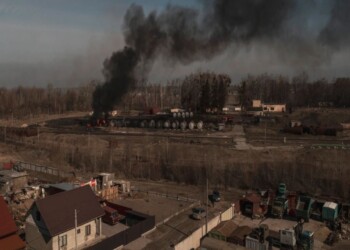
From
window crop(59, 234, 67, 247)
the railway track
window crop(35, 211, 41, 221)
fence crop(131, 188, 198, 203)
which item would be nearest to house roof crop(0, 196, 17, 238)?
window crop(35, 211, 41, 221)

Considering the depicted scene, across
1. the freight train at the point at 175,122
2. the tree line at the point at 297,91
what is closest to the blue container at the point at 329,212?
the freight train at the point at 175,122

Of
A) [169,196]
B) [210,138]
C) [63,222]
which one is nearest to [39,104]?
[210,138]

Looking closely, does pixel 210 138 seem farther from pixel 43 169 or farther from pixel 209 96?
pixel 209 96

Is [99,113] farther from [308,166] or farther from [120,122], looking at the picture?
[308,166]

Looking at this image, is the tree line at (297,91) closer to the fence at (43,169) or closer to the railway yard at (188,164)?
the railway yard at (188,164)

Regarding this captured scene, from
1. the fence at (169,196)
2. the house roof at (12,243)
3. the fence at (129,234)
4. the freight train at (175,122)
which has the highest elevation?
the freight train at (175,122)

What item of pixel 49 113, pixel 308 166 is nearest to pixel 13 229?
pixel 308 166

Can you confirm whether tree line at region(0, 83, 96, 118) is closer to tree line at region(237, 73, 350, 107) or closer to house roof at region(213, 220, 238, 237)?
tree line at region(237, 73, 350, 107)
